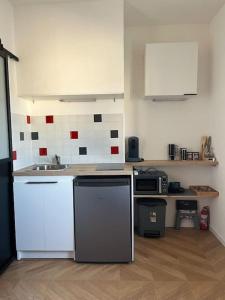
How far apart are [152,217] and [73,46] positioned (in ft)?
6.70

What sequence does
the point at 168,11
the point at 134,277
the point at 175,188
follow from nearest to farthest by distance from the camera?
1. the point at 134,277
2. the point at 168,11
3. the point at 175,188

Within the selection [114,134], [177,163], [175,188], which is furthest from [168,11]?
[175,188]

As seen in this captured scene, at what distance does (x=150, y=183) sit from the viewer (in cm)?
275

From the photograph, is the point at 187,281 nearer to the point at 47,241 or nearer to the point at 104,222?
the point at 104,222

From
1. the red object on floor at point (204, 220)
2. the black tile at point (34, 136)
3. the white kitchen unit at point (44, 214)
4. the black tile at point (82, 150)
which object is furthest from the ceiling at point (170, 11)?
the red object on floor at point (204, 220)

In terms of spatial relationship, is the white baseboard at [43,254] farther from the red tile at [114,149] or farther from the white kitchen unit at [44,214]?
the red tile at [114,149]

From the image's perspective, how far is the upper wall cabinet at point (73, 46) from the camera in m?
2.34

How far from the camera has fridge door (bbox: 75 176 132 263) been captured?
7.09 ft

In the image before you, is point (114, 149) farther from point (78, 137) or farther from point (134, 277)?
point (134, 277)

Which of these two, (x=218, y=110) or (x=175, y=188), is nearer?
(x=218, y=110)

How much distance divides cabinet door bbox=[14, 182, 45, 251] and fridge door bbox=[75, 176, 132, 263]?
1.21 feet

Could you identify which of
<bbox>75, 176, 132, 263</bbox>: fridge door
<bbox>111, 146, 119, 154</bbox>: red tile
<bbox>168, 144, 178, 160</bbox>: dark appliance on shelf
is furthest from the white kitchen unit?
<bbox>168, 144, 178, 160</bbox>: dark appliance on shelf

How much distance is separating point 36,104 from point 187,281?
2379mm

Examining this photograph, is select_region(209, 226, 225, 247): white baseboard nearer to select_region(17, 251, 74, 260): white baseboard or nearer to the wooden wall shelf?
the wooden wall shelf
